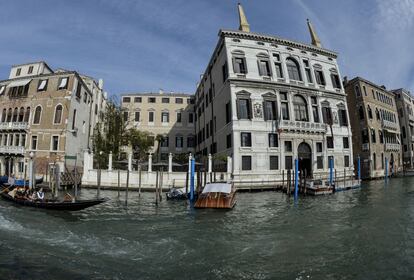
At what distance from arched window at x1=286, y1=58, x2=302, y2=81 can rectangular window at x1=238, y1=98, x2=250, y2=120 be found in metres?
5.70

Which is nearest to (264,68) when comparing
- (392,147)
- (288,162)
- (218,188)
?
(288,162)

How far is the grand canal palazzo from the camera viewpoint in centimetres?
2402

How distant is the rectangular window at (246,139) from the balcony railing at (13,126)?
67.8 ft

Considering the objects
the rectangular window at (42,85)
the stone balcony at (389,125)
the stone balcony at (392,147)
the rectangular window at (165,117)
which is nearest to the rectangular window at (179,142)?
the rectangular window at (165,117)

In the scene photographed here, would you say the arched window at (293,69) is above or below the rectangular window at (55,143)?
above

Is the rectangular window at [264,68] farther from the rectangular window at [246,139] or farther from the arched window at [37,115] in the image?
the arched window at [37,115]

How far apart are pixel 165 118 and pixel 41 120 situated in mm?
16475

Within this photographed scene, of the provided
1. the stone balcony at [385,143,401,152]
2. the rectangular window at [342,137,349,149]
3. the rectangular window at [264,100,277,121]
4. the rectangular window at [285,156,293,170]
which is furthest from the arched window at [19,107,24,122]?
the stone balcony at [385,143,401,152]

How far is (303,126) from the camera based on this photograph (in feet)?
83.5

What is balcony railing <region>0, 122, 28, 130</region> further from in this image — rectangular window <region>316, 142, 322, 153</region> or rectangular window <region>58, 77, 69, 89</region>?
rectangular window <region>316, 142, 322, 153</region>

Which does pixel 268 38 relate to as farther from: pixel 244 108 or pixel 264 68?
pixel 244 108

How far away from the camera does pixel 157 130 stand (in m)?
39.9

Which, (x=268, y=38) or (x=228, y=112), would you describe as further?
(x=268, y=38)

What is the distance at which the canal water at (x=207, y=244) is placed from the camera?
6367 millimetres
